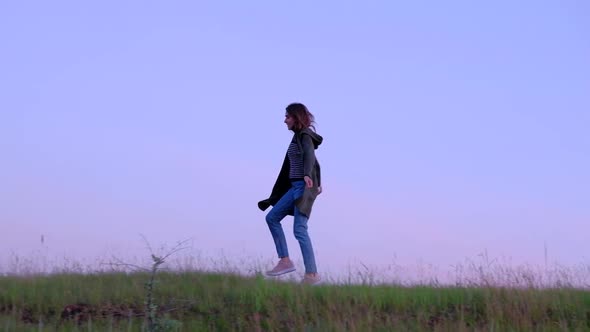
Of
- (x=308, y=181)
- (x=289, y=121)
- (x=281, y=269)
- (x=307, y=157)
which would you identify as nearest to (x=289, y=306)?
(x=281, y=269)

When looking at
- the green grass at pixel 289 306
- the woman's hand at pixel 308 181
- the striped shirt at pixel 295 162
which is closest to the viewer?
the green grass at pixel 289 306

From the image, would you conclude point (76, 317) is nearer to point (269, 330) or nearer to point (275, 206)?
point (269, 330)

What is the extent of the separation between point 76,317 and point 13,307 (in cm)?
74

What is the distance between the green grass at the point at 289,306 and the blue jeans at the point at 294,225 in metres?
0.73

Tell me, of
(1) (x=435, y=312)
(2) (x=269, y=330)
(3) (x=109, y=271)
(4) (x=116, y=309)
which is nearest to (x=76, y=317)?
(4) (x=116, y=309)

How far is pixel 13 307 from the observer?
789cm

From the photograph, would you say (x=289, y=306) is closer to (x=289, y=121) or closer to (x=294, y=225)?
(x=294, y=225)

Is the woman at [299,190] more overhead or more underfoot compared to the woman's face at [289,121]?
more underfoot

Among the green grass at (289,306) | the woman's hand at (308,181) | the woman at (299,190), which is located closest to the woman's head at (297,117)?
the woman at (299,190)

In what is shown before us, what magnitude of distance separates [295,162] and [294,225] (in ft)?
2.23

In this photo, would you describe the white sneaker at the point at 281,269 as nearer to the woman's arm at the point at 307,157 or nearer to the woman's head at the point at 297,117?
the woman's arm at the point at 307,157

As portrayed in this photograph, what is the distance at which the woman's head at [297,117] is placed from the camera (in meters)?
9.50

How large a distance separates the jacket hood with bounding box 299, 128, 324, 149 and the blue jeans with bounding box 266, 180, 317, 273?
0.50 m

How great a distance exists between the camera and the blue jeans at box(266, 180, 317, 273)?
30.8ft
